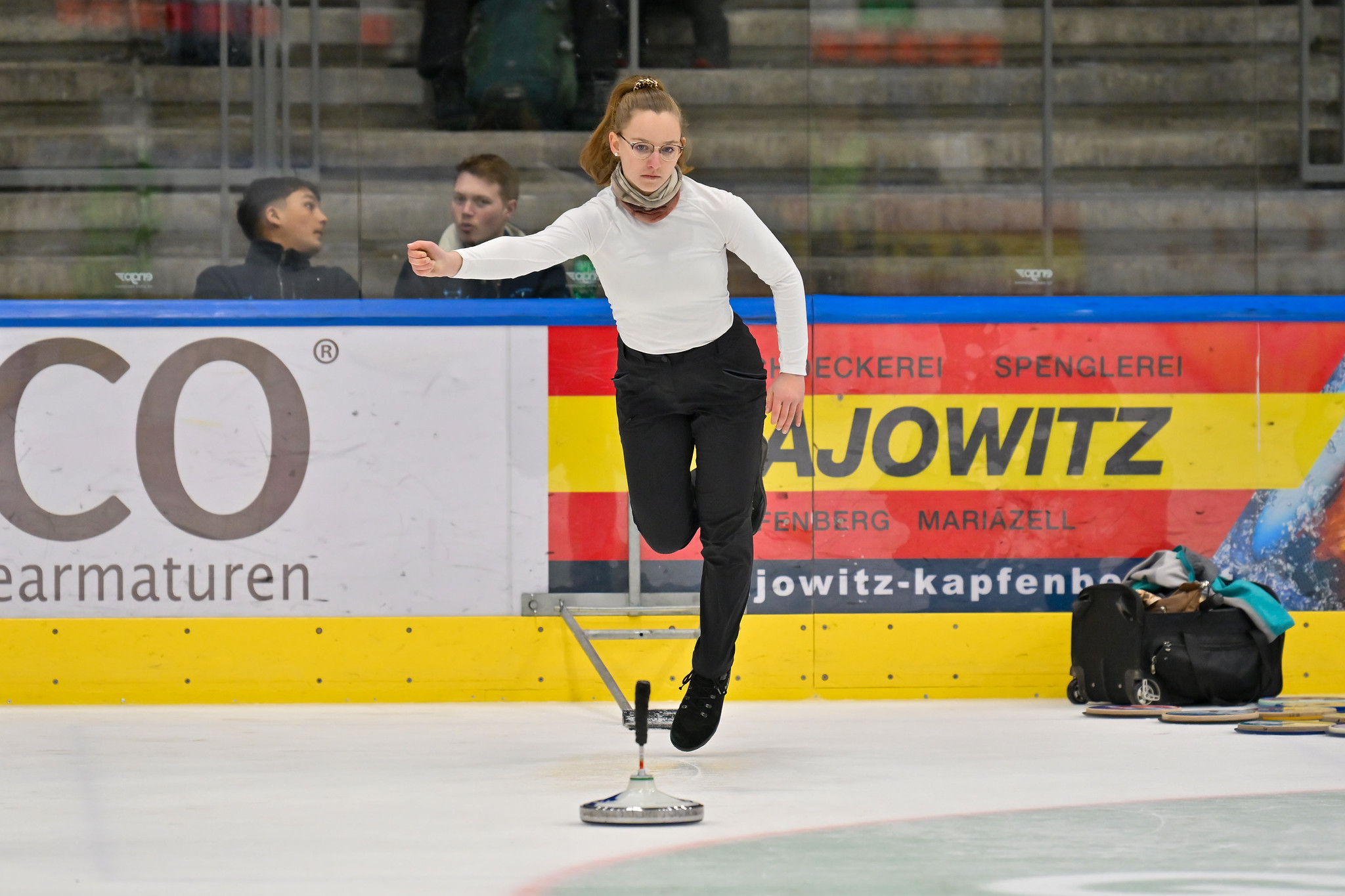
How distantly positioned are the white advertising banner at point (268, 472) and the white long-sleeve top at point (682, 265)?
1893mm

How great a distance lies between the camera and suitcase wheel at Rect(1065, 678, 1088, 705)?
5.64 metres

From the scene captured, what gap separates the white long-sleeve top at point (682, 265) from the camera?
4.00 m

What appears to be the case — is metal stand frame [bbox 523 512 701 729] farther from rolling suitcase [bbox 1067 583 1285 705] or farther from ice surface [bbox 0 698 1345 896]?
rolling suitcase [bbox 1067 583 1285 705]

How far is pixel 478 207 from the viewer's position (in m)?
6.05

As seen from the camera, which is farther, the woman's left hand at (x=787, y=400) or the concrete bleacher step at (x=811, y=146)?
the concrete bleacher step at (x=811, y=146)

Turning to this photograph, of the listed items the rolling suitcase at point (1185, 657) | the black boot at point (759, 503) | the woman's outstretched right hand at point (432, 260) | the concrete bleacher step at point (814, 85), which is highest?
the concrete bleacher step at point (814, 85)

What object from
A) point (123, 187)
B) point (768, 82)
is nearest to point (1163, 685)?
point (768, 82)

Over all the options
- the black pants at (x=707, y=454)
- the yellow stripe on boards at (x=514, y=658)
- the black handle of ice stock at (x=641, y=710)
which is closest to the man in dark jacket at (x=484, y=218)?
the yellow stripe on boards at (x=514, y=658)

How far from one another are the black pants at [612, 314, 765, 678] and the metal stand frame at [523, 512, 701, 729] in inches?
62.1

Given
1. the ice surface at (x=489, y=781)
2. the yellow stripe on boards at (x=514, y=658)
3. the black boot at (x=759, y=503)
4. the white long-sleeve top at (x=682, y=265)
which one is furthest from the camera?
the yellow stripe on boards at (x=514, y=658)

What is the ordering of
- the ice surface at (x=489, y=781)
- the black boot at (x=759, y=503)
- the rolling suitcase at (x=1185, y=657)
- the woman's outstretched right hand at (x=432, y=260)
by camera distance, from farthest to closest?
the rolling suitcase at (x=1185, y=657) → the black boot at (x=759, y=503) → the woman's outstretched right hand at (x=432, y=260) → the ice surface at (x=489, y=781)

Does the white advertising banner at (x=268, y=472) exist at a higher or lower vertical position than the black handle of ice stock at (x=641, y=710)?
higher

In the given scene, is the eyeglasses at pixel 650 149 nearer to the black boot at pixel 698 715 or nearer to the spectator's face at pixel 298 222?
the black boot at pixel 698 715

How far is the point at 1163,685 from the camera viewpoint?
5.43m
